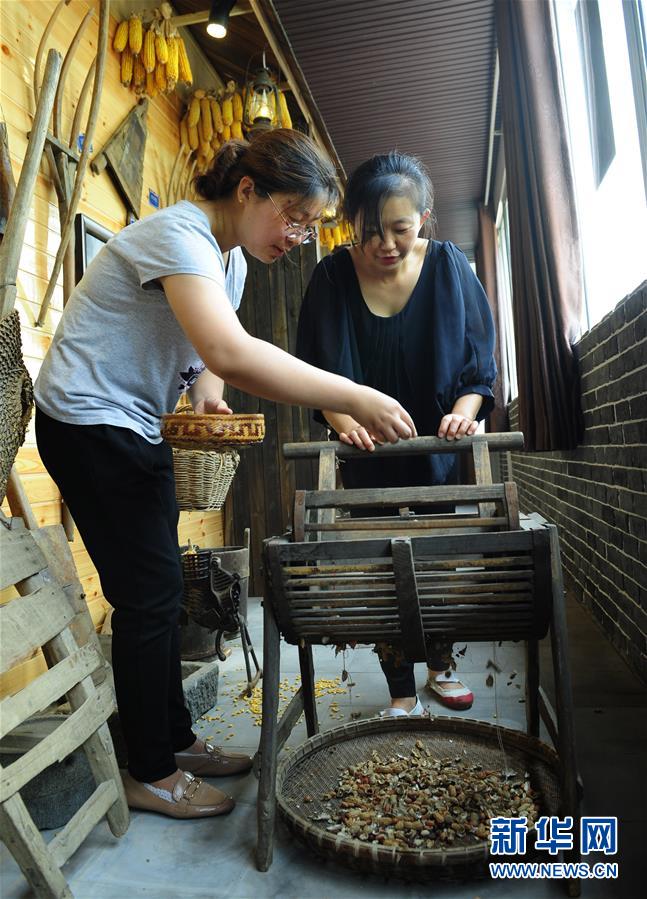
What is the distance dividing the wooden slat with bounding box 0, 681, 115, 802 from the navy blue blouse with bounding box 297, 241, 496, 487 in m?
0.88

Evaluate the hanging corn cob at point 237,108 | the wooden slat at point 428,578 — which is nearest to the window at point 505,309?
the hanging corn cob at point 237,108

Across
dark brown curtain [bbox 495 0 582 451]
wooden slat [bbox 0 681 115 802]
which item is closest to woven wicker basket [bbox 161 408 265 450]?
wooden slat [bbox 0 681 115 802]

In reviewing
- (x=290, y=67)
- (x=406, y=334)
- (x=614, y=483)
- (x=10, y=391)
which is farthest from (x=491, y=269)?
(x=10, y=391)

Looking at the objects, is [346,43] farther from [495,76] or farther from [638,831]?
[638,831]

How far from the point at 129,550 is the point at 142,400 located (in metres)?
0.33

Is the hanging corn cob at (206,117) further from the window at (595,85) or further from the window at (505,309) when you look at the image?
the window at (505,309)

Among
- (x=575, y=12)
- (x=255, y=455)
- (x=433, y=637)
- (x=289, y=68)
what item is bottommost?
(x=433, y=637)

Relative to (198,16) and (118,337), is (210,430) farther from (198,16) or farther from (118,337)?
(198,16)

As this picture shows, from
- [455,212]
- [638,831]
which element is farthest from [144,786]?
[455,212]

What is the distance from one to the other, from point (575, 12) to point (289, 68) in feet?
5.42

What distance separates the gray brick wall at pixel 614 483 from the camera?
85.2 inches

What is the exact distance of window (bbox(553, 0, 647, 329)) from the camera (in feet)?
7.73

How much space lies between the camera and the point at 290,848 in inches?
53.4

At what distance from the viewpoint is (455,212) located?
7.39m
